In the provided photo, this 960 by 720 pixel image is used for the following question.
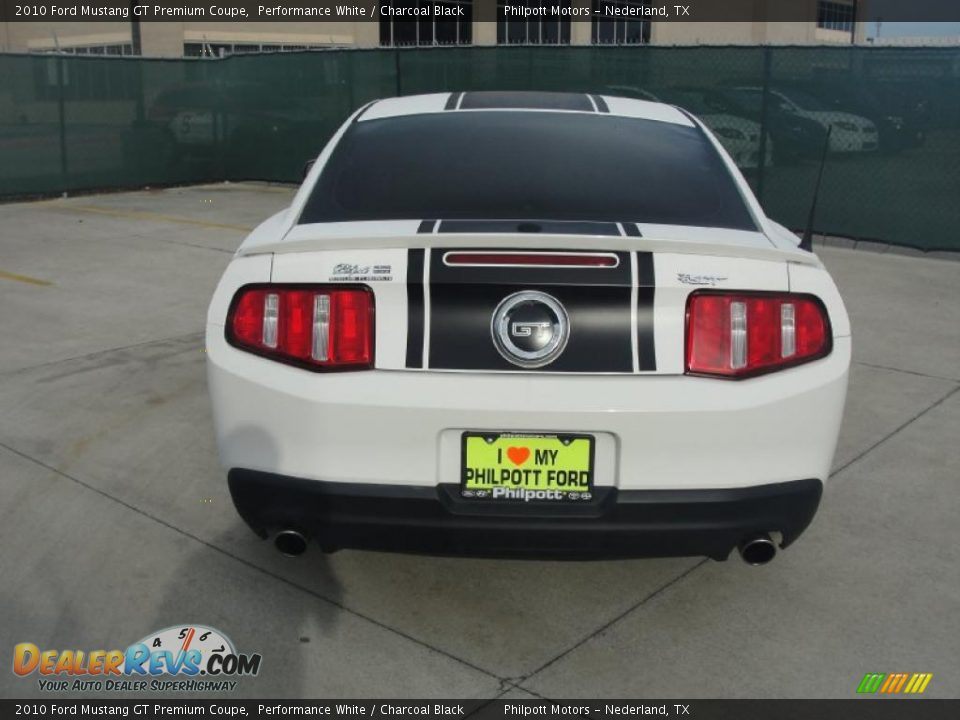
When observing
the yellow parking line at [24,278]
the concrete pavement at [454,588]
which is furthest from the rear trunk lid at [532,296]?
the yellow parking line at [24,278]

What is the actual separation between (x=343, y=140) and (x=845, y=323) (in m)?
1.92

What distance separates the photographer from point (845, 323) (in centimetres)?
312

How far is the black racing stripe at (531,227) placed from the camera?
2.98m

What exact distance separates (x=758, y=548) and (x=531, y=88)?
10.9m

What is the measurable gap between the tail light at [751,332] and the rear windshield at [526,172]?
501 millimetres

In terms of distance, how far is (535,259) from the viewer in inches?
113

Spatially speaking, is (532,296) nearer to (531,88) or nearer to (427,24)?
(531,88)

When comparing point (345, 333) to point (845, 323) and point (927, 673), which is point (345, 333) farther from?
point (927, 673)

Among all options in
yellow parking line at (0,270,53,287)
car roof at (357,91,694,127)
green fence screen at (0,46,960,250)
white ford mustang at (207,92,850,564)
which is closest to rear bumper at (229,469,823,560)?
white ford mustang at (207,92,850,564)

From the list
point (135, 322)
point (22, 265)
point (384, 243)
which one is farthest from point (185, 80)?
point (384, 243)

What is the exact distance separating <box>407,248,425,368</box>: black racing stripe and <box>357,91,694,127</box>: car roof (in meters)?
1.47

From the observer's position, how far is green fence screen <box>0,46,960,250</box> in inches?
404
